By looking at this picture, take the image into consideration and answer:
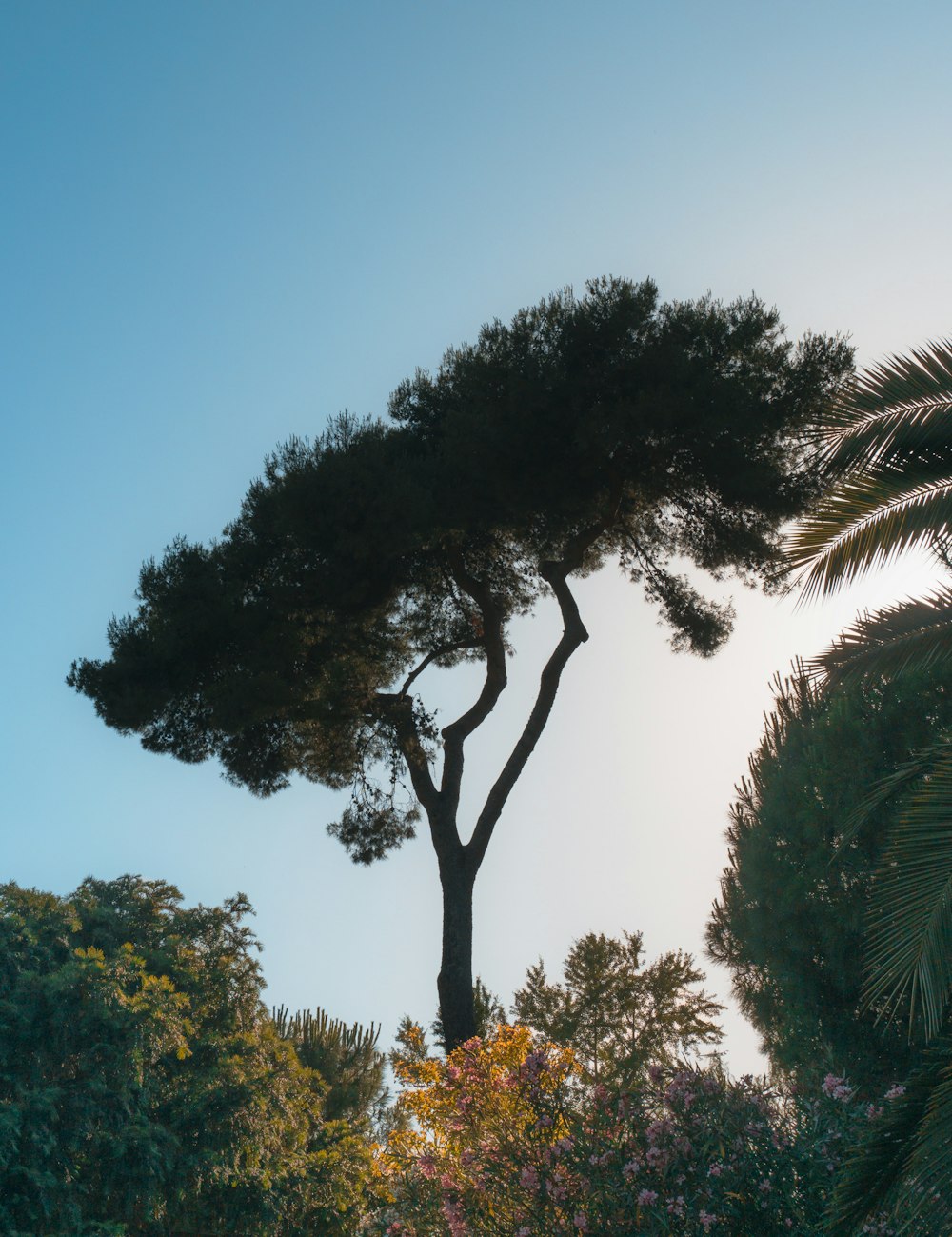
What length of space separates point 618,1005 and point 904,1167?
17.5m

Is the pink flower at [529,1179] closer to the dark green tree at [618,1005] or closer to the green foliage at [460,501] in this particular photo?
the green foliage at [460,501]

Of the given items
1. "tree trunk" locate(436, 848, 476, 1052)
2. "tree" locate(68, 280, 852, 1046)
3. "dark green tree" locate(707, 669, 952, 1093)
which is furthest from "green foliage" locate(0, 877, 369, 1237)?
"dark green tree" locate(707, 669, 952, 1093)

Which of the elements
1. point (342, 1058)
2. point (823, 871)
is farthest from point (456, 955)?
point (342, 1058)

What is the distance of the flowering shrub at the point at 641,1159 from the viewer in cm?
608

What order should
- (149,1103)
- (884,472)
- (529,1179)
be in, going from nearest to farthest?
(529,1179), (884,472), (149,1103)

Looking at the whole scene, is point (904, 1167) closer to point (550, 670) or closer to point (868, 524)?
point (868, 524)

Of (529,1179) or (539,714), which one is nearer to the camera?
(529,1179)

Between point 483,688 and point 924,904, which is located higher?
point 483,688

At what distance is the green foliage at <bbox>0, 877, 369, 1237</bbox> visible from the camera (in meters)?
13.7

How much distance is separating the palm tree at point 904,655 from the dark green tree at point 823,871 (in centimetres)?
471

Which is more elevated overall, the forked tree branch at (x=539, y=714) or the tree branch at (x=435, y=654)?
the tree branch at (x=435, y=654)

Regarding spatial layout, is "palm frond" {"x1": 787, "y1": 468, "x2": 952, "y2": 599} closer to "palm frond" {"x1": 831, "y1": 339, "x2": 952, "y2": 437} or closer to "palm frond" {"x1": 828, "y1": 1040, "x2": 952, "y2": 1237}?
A: "palm frond" {"x1": 831, "y1": 339, "x2": 952, "y2": 437}

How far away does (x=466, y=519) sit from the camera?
44.2 ft

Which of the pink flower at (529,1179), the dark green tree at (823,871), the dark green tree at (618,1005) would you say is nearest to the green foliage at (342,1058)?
the dark green tree at (618,1005)
